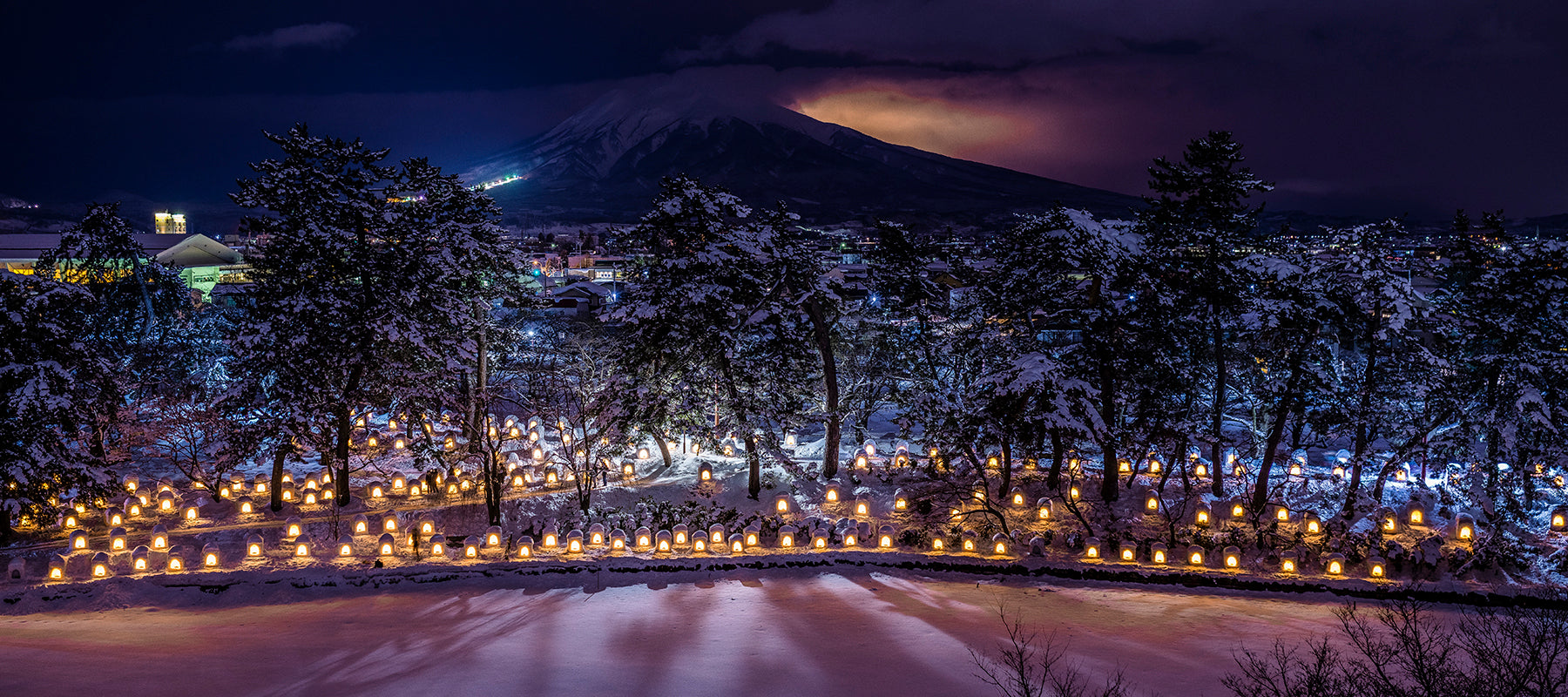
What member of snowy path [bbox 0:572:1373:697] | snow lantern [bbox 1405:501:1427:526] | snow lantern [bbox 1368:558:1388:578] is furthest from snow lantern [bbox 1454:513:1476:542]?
snowy path [bbox 0:572:1373:697]

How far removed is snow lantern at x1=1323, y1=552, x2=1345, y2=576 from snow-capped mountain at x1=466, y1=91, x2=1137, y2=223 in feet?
357

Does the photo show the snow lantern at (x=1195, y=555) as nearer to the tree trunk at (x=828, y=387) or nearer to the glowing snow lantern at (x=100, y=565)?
the tree trunk at (x=828, y=387)

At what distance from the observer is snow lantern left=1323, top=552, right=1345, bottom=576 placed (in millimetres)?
12656

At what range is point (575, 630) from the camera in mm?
10148

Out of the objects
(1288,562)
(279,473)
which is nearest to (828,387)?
(1288,562)

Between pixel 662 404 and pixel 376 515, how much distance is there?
600cm

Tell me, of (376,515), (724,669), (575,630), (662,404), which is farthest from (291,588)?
(724,669)

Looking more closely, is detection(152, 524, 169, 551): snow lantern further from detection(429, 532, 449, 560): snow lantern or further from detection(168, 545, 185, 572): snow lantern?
detection(429, 532, 449, 560): snow lantern

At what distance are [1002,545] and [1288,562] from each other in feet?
15.5

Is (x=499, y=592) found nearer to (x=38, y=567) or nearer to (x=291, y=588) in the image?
(x=291, y=588)

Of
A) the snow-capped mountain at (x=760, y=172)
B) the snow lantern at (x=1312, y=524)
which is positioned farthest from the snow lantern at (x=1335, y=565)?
the snow-capped mountain at (x=760, y=172)

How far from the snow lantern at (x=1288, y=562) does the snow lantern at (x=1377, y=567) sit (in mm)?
1059

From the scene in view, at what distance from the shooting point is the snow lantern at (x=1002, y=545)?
13688 millimetres

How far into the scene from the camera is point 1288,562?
1285cm
